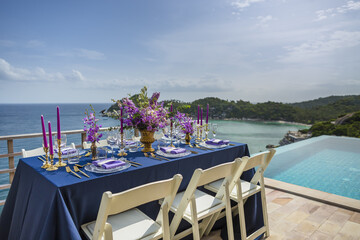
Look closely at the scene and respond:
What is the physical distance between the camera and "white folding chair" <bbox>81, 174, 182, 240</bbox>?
106 centimetres

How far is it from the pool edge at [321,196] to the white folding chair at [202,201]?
5.43 ft

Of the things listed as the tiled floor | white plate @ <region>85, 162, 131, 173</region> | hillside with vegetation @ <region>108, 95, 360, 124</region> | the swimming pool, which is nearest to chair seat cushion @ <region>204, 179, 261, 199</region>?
the tiled floor

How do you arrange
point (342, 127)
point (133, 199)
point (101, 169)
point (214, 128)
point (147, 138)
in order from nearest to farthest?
point (133, 199) < point (101, 169) < point (147, 138) < point (214, 128) < point (342, 127)

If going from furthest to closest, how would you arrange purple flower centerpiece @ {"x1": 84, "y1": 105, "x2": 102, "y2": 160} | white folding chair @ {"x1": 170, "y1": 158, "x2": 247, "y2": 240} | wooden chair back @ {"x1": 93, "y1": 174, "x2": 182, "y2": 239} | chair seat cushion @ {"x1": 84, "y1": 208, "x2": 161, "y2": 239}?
1. purple flower centerpiece @ {"x1": 84, "y1": 105, "x2": 102, "y2": 160}
2. white folding chair @ {"x1": 170, "y1": 158, "x2": 247, "y2": 240}
3. chair seat cushion @ {"x1": 84, "y1": 208, "x2": 161, "y2": 239}
4. wooden chair back @ {"x1": 93, "y1": 174, "x2": 182, "y2": 239}

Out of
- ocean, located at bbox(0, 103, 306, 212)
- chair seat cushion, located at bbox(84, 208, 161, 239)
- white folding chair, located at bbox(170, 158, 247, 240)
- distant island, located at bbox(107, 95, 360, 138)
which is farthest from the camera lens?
ocean, located at bbox(0, 103, 306, 212)

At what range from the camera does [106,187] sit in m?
1.41

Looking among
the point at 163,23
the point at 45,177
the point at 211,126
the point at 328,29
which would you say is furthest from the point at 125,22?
the point at 45,177

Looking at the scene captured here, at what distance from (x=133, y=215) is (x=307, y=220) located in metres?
1.87

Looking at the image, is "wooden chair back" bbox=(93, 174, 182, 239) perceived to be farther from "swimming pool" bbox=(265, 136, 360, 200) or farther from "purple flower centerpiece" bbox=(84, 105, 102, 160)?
"swimming pool" bbox=(265, 136, 360, 200)

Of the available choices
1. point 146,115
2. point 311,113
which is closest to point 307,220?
point 146,115

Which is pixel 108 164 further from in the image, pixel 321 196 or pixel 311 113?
pixel 311 113

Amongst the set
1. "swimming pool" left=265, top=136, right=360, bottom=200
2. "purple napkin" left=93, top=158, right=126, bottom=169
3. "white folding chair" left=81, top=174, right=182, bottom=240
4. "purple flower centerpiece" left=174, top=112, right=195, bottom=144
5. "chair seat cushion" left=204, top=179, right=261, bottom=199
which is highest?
"purple flower centerpiece" left=174, top=112, right=195, bottom=144

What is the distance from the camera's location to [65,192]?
124 cm

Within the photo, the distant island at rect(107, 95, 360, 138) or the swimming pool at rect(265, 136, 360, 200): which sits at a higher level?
the distant island at rect(107, 95, 360, 138)
